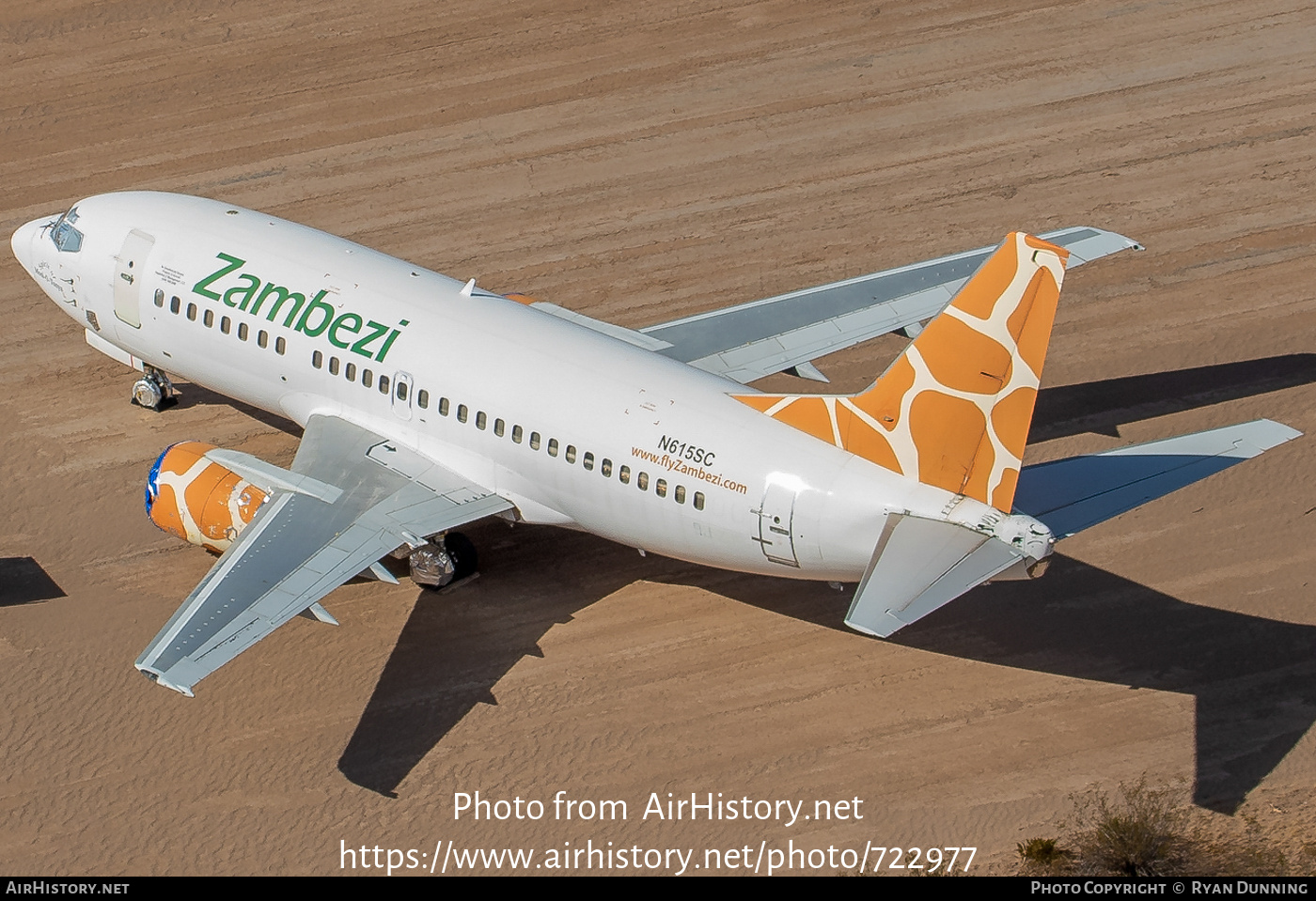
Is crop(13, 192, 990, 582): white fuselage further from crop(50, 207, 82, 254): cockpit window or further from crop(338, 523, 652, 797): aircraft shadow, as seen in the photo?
crop(338, 523, 652, 797): aircraft shadow

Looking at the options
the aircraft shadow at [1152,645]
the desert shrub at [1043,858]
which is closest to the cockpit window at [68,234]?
the aircraft shadow at [1152,645]

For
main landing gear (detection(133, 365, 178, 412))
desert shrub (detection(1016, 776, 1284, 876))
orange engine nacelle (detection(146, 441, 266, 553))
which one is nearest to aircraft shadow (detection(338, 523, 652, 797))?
orange engine nacelle (detection(146, 441, 266, 553))

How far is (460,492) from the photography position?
1299 inches

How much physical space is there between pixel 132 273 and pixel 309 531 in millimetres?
8945

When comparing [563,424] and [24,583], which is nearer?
[563,424]

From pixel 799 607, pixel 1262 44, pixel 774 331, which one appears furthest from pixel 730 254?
pixel 1262 44

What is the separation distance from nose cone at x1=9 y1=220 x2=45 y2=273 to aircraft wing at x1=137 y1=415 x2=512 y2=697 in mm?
9040

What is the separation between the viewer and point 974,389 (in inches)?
1101

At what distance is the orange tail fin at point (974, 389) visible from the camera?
1070 inches

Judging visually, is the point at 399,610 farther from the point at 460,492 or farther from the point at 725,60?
the point at 725,60

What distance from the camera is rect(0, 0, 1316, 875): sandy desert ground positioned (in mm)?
29953

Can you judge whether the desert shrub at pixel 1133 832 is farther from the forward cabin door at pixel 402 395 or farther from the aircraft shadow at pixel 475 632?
the forward cabin door at pixel 402 395

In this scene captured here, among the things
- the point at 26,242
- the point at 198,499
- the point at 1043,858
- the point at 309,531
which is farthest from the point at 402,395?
the point at 1043,858

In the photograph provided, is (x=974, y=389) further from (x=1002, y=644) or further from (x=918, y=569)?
(x=1002, y=644)
